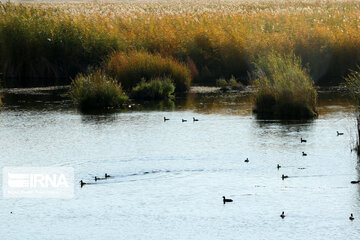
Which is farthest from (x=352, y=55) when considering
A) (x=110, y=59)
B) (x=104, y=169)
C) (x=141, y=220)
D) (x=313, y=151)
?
(x=141, y=220)

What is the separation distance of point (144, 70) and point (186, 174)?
53.0 ft

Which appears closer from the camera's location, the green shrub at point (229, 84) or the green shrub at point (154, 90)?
the green shrub at point (154, 90)

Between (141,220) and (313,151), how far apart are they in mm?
6934

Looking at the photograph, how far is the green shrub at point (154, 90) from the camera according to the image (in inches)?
1267

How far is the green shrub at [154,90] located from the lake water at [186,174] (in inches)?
140

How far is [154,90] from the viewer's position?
106ft

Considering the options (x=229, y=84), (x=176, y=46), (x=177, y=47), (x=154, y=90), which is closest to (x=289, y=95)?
(x=154, y=90)

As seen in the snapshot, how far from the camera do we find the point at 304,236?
44.4ft

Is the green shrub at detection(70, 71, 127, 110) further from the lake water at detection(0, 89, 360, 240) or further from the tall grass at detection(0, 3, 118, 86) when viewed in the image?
the tall grass at detection(0, 3, 118, 86)

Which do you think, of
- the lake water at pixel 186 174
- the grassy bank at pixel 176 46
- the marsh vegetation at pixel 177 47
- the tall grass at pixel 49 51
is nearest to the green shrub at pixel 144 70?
the marsh vegetation at pixel 177 47

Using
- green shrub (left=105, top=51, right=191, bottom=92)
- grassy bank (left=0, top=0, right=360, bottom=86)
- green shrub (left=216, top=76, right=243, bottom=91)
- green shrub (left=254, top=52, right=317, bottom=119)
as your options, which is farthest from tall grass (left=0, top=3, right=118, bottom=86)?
green shrub (left=254, top=52, right=317, bottom=119)

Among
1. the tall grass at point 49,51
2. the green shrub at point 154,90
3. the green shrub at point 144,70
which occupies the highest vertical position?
the tall grass at point 49,51

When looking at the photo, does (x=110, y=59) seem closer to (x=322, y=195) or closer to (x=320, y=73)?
→ (x=320, y=73)

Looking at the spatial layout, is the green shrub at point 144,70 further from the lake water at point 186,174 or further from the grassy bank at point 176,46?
the lake water at point 186,174
